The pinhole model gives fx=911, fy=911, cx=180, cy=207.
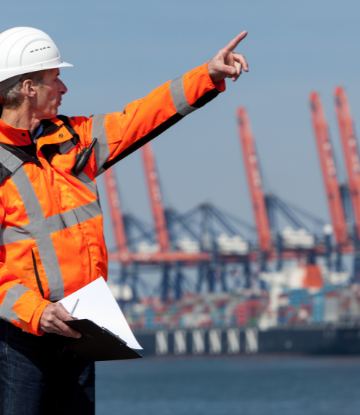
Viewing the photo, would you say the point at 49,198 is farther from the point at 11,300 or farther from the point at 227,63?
the point at 227,63

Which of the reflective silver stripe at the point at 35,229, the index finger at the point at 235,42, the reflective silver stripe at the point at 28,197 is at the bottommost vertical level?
the reflective silver stripe at the point at 35,229

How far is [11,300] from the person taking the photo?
2.01 meters

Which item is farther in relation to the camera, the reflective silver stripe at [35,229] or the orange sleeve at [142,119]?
the orange sleeve at [142,119]

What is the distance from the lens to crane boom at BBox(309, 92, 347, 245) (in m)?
50.6

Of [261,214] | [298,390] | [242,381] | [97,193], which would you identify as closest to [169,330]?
[261,214]

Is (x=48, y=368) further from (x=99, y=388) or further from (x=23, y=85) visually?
(x=99, y=388)

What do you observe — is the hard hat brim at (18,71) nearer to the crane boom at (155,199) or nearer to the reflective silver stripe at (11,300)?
the reflective silver stripe at (11,300)

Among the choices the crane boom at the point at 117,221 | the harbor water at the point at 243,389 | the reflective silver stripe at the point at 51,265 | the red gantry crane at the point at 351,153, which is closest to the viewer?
the reflective silver stripe at the point at 51,265

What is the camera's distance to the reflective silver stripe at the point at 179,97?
223 centimetres

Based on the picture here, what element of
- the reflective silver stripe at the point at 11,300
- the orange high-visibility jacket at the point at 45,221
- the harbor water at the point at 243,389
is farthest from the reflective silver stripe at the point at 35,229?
the harbor water at the point at 243,389

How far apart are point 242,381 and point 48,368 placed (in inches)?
1657

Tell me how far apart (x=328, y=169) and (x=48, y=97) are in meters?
49.8

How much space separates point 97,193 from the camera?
85.7 inches

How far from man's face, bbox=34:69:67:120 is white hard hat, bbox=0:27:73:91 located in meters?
0.03
